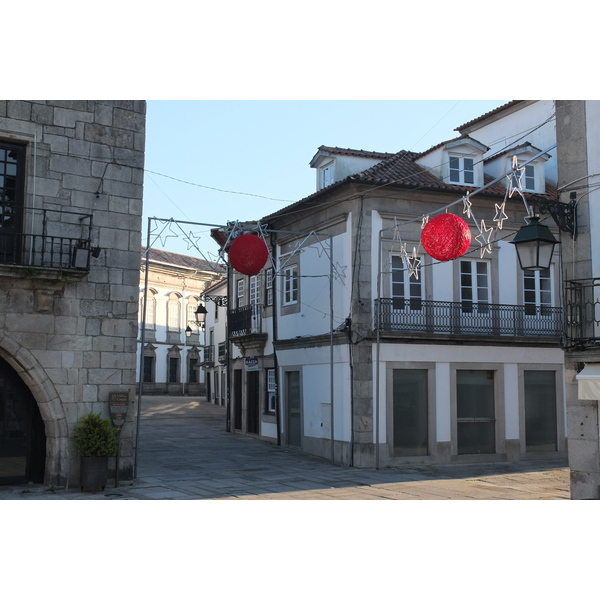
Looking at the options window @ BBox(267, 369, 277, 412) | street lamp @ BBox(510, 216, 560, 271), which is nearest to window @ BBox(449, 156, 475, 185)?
window @ BBox(267, 369, 277, 412)

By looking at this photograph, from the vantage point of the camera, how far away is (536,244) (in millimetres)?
9438

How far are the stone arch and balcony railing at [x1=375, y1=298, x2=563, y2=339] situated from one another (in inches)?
290

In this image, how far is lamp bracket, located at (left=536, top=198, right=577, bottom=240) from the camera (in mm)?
Answer: 10000

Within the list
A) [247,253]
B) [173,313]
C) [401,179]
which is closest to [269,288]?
[401,179]

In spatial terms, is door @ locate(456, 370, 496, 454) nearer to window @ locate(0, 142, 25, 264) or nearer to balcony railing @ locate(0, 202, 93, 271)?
balcony railing @ locate(0, 202, 93, 271)

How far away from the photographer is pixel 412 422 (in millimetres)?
16938

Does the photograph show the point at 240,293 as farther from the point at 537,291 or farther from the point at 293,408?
the point at 537,291

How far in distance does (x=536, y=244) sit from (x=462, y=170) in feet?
31.1

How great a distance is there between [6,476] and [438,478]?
8.12 m

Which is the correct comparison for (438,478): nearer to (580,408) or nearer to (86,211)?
(580,408)

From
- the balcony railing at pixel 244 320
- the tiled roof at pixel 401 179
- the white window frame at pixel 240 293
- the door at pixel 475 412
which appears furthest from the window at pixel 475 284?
the white window frame at pixel 240 293

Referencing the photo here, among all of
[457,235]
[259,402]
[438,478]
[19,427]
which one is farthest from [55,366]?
[259,402]

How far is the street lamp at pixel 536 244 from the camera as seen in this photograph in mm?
9414

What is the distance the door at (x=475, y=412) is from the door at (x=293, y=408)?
4.20m
